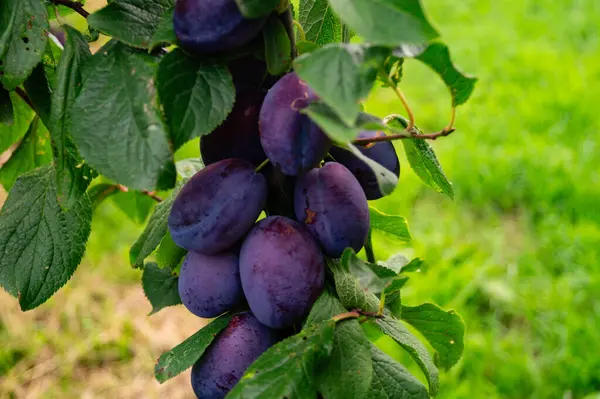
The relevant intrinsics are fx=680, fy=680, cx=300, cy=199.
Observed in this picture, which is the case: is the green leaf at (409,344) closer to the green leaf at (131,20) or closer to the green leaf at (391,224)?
the green leaf at (391,224)

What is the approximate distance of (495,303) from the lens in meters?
2.06

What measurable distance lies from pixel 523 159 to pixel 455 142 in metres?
0.29

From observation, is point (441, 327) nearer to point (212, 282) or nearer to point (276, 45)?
point (212, 282)

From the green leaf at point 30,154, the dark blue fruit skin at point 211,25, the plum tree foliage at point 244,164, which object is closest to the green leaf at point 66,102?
the plum tree foliage at point 244,164

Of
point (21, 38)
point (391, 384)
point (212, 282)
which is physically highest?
point (21, 38)

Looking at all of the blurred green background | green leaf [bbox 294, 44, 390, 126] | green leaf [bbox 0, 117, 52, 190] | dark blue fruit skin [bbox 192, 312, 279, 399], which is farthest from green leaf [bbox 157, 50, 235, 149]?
the blurred green background

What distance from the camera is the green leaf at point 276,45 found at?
612 millimetres

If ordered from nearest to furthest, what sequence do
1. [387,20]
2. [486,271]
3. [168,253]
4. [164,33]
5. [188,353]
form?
[387,20]
[164,33]
[188,353]
[168,253]
[486,271]

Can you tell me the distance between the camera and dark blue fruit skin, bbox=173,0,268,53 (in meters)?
0.57

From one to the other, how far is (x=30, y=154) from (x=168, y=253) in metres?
0.31

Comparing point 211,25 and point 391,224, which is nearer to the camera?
point 211,25

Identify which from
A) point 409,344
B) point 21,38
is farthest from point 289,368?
point 21,38

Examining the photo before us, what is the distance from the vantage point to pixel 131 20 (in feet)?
2.01

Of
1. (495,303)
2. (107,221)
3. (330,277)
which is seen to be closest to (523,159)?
(495,303)
